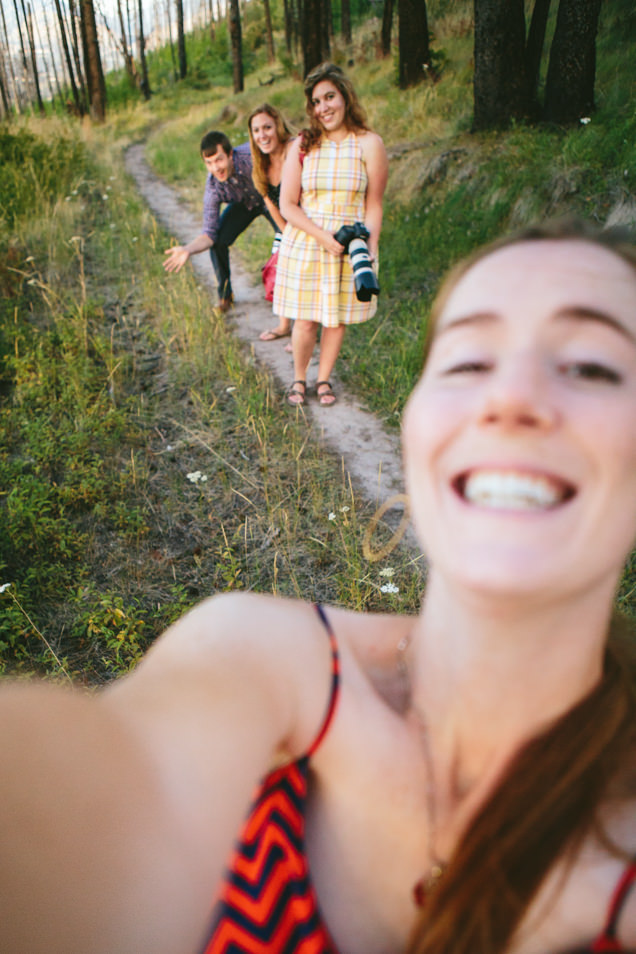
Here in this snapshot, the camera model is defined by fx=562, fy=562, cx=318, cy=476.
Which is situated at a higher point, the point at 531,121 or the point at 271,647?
the point at 531,121

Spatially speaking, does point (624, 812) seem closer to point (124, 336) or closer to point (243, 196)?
point (124, 336)

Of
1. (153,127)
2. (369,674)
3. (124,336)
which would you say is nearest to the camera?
(369,674)

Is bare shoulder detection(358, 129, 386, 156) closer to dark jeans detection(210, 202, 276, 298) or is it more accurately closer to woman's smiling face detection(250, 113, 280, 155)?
woman's smiling face detection(250, 113, 280, 155)

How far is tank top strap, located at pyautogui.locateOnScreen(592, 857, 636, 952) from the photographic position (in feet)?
2.89

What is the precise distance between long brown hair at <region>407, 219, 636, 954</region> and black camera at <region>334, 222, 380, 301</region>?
9.08 feet

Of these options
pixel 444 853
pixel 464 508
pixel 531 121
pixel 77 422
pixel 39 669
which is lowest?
pixel 39 669

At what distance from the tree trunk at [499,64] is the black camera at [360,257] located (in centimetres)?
435

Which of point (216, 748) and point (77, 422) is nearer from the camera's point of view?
point (216, 748)

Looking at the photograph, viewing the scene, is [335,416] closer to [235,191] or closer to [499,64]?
[235,191]

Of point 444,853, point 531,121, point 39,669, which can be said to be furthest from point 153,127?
point 444,853

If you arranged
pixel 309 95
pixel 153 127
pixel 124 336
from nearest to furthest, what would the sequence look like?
pixel 309 95 → pixel 124 336 → pixel 153 127

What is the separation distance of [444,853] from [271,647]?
499 millimetres

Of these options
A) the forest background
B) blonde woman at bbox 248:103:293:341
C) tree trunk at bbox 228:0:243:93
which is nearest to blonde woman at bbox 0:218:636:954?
the forest background

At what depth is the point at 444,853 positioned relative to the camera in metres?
1.03
